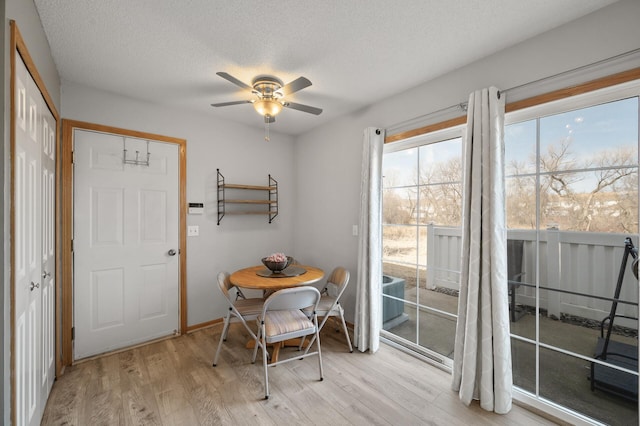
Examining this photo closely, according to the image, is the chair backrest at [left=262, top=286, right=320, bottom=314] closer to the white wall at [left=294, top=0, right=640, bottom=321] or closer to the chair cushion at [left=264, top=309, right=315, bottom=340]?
the chair cushion at [left=264, top=309, right=315, bottom=340]

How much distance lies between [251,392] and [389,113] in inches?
108

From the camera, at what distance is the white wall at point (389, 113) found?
154 centimetres

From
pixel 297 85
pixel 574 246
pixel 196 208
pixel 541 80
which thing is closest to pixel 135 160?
pixel 196 208

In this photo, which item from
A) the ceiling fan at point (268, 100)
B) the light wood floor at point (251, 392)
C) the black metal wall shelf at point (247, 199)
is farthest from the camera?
the black metal wall shelf at point (247, 199)

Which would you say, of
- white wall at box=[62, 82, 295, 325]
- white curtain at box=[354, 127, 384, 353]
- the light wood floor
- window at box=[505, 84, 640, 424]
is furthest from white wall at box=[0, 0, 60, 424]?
window at box=[505, 84, 640, 424]

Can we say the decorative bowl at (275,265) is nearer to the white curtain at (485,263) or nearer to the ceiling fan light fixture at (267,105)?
the ceiling fan light fixture at (267,105)

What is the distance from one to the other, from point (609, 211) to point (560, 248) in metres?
0.33

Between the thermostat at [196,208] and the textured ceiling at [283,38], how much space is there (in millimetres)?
1220

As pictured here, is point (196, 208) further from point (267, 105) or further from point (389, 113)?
point (389, 113)

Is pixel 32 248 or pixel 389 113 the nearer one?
pixel 32 248

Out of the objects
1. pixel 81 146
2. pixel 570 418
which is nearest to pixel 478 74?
pixel 570 418

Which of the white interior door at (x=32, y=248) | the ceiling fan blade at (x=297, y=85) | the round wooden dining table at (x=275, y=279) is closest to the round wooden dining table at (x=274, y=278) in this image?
the round wooden dining table at (x=275, y=279)

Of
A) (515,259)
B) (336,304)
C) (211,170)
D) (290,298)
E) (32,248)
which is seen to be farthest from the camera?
(211,170)

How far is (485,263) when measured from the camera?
1855 mm
